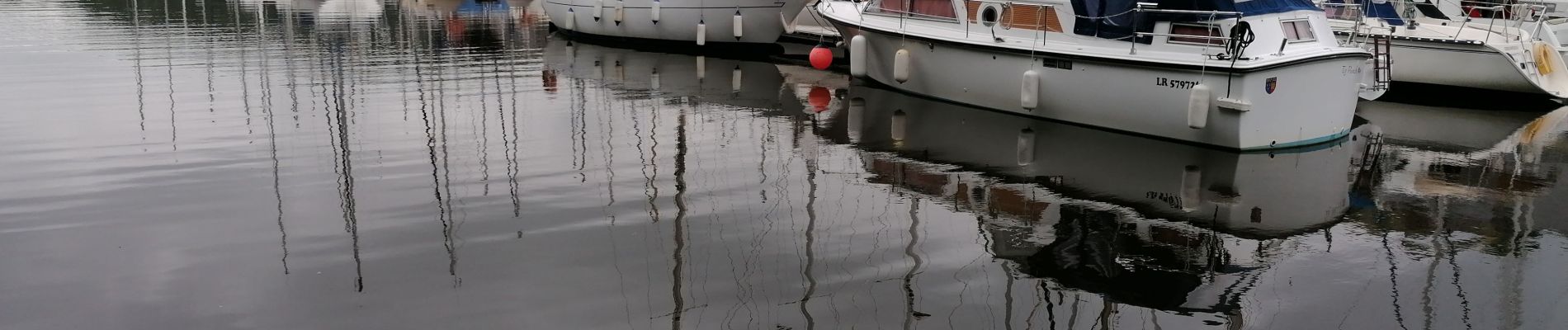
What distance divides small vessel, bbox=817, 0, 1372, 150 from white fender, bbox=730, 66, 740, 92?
12.6 feet

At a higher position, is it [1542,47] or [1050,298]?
[1542,47]

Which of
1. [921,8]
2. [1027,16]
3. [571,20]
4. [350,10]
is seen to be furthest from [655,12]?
[350,10]

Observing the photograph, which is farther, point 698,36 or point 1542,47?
point 698,36

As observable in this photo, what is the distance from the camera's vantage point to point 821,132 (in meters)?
14.2

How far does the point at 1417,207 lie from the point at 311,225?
8294 mm

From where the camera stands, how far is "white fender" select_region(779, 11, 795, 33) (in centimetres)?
2494

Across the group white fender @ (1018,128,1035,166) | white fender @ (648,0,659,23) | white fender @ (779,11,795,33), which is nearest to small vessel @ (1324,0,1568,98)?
white fender @ (1018,128,1035,166)

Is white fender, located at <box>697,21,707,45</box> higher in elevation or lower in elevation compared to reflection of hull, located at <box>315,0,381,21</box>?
lower

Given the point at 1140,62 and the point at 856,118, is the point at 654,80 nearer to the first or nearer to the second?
the point at 856,118

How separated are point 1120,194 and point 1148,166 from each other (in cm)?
151

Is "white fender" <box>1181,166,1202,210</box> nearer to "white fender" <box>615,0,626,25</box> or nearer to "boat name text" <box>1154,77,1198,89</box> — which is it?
"boat name text" <box>1154,77,1198,89</box>

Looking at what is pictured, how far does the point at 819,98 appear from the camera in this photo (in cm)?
1764

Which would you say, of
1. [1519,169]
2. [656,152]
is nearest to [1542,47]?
[1519,169]

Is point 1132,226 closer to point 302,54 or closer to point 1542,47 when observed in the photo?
point 1542,47
